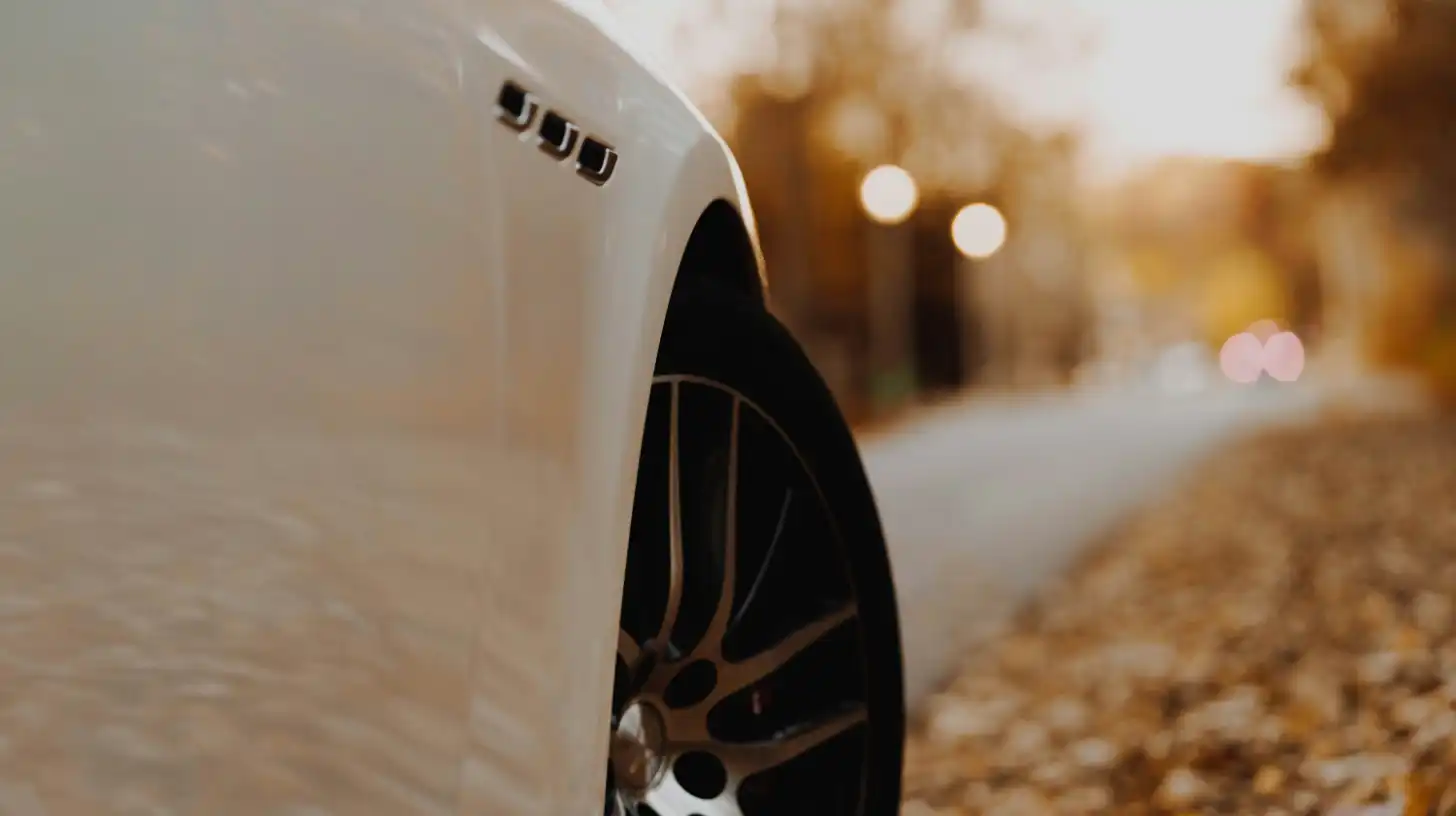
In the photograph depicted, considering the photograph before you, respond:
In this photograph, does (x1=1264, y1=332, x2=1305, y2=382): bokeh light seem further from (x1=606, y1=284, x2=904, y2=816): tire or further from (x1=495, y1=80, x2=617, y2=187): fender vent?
(x1=495, y1=80, x2=617, y2=187): fender vent

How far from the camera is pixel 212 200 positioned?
1273 millimetres

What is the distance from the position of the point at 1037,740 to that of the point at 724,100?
14692 millimetres

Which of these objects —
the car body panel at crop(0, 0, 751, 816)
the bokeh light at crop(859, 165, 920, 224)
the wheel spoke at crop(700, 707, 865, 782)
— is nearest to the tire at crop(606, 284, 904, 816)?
the wheel spoke at crop(700, 707, 865, 782)

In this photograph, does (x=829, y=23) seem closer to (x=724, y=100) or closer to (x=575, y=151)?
(x=724, y=100)

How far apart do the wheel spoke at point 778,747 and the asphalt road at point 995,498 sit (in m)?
3.10

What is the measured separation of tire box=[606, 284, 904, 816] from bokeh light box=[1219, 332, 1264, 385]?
204 ft

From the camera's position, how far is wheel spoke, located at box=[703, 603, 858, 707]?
7.14ft

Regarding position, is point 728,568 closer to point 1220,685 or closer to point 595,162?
point 595,162

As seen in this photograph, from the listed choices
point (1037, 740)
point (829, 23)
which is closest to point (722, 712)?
point (1037, 740)

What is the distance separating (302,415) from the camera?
1.33 meters

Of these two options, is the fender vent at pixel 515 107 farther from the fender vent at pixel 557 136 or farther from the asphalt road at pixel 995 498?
the asphalt road at pixel 995 498

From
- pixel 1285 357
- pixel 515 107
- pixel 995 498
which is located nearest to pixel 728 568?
pixel 515 107

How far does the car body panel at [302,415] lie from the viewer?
117 centimetres

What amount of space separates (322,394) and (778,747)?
3.51ft
